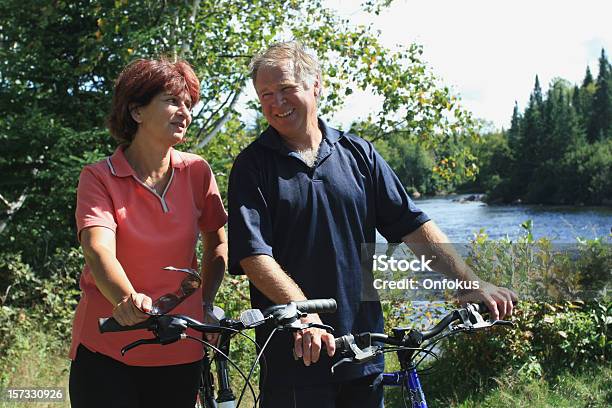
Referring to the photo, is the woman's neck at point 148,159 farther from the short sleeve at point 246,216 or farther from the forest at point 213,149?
the forest at point 213,149

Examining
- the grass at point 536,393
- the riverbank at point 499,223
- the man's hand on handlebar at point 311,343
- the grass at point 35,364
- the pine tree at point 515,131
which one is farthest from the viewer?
the pine tree at point 515,131

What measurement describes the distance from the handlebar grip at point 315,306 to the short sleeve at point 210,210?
792 mm

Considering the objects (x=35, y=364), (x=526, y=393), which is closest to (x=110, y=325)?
(x=526, y=393)

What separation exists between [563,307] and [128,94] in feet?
12.1

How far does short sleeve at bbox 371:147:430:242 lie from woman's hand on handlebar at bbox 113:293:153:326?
0.93m

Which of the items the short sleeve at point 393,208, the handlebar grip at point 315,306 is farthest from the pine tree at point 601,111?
the handlebar grip at point 315,306

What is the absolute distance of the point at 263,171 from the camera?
104 inches

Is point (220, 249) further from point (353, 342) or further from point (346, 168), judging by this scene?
point (353, 342)

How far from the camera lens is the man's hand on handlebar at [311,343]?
215cm

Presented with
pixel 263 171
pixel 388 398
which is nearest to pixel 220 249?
pixel 263 171

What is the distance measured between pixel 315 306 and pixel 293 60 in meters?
0.90

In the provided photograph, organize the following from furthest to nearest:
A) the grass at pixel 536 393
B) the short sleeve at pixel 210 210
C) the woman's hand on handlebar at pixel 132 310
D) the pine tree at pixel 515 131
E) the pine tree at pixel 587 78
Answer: the pine tree at pixel 587 78
the pine tree at pixel 515 131
the grass at pixel 536 393
the short sleeve at pixel 210 210
the woman's hand on handlebar at pixel 132 310

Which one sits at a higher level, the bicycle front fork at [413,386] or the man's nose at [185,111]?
the man's nose at [185,111]

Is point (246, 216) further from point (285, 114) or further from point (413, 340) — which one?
point (413, 340)
